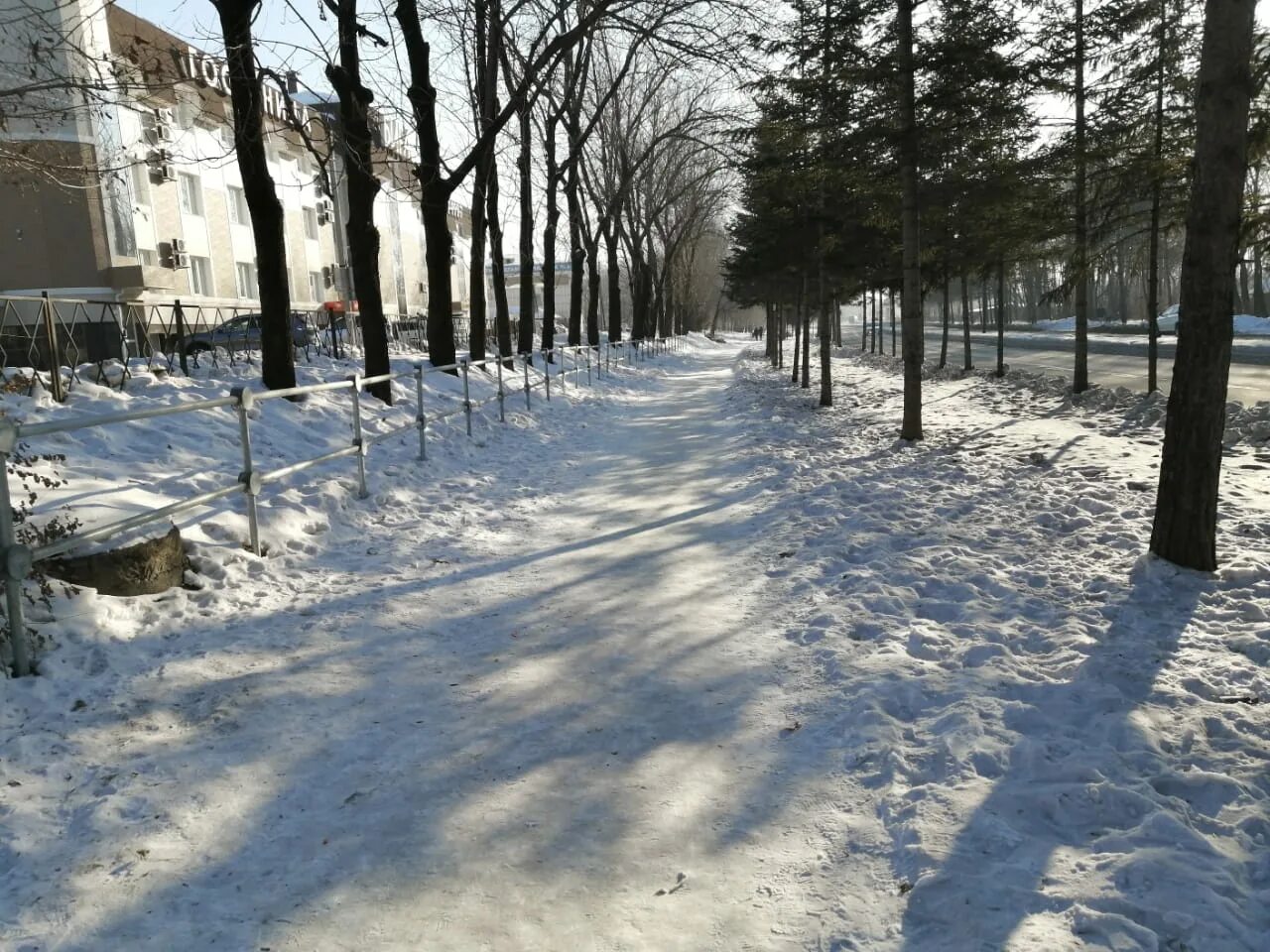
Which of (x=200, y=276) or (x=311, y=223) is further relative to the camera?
(x=311, y=223)

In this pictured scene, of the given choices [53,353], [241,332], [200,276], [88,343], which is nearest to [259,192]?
[53,353]

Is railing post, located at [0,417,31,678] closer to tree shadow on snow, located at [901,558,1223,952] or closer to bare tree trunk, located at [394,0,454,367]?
tree shadow on snow, located at [901,558,1223,952]

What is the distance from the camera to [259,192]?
1027cm

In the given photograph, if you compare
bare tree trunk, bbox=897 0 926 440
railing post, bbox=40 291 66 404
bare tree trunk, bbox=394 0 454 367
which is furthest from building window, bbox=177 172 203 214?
bare tree trunk, bbox=897 0 926 440

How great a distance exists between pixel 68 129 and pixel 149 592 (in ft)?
96.3

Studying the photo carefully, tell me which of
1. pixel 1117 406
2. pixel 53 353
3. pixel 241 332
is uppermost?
pixel 241 332

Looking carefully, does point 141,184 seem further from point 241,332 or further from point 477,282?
point 477,282

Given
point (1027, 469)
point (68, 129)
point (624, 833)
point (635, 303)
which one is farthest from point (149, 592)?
point (635, 303)

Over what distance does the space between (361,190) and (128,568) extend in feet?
30.4

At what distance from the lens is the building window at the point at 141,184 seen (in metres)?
29.7

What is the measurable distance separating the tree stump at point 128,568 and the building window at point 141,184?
30.3 meters

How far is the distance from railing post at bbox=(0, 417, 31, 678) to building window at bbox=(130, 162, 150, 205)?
31.2m

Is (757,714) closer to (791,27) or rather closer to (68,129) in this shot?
(791,27)

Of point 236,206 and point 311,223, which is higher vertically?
point 311,223
